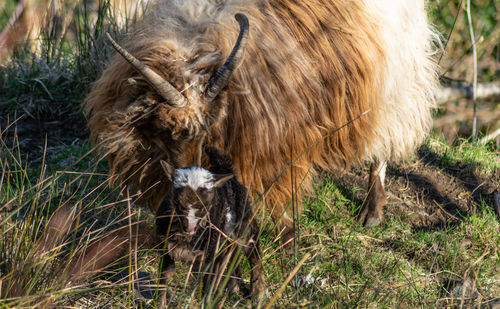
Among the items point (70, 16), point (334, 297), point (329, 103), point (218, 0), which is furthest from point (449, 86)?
point (70, 16)

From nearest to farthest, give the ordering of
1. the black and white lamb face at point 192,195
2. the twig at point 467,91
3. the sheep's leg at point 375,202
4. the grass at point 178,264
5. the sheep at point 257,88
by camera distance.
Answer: the black and white lamb face at point 192,195
the grass at point 178,264
the sheep at point 257,88
the sheep's leg at point 375,202
the twig at point 467,91

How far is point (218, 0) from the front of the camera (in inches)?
128

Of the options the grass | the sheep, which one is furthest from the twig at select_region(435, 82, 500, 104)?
the sheep

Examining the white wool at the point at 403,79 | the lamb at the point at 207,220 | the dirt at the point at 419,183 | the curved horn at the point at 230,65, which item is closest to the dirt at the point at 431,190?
the dirt at the point at 419,183

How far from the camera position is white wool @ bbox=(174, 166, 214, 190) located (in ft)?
7.70

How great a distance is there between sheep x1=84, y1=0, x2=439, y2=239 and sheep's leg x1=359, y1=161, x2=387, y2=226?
439 mm

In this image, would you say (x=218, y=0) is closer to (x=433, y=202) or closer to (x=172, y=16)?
(x=172, y=16)

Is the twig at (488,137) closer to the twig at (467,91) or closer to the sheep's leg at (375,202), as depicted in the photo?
the twig at (467,91)

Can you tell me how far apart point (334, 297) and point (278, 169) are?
2.80ft

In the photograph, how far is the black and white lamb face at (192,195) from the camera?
2.32 meters

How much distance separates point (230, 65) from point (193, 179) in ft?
2.23

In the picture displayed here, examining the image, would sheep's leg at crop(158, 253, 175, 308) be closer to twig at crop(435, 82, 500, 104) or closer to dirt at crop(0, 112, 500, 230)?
dirt at crop(0, 112, 500, 230)

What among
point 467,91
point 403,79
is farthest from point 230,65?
point 467,91

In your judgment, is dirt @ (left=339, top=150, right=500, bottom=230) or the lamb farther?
dirt @ (left=339, top=150, right=500, bottom=230)
